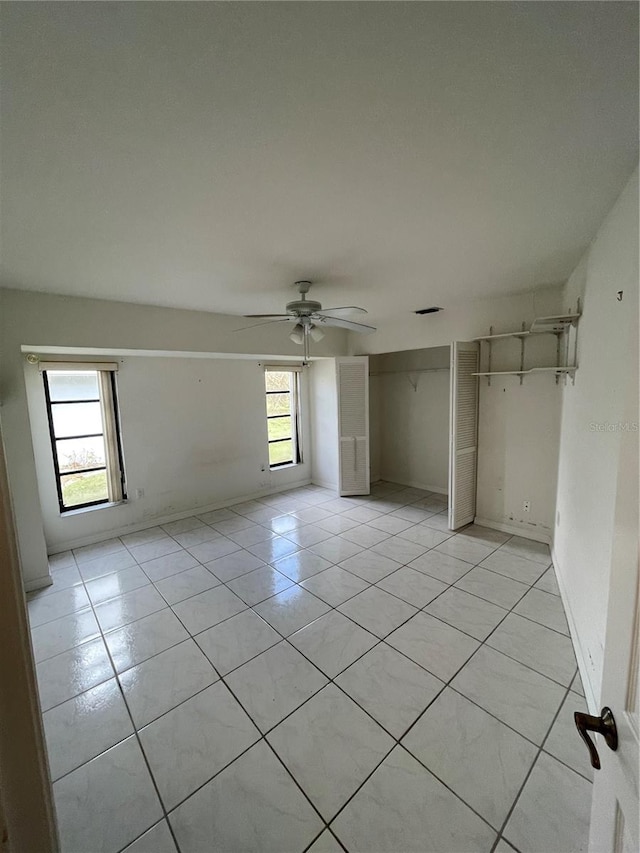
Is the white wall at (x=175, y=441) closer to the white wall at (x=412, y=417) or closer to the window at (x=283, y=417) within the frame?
the window at (x=283, y=417)

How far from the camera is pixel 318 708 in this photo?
5.90ft

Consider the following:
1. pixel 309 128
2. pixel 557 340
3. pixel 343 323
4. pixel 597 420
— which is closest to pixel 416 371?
pixel 557 340

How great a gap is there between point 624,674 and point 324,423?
192 inches

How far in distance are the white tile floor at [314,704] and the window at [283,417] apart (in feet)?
7.95

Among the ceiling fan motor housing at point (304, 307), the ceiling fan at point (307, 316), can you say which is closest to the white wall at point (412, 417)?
the ceiling fan at point (307, 316)

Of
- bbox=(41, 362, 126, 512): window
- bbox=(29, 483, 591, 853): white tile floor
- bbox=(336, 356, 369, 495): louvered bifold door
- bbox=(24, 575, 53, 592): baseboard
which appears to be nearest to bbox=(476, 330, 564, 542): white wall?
bbox=(29, 483, 591, 853): white tile floor

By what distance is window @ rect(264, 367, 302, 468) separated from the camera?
213 inches

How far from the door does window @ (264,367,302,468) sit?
15.9 feet

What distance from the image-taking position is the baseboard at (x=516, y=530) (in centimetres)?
355

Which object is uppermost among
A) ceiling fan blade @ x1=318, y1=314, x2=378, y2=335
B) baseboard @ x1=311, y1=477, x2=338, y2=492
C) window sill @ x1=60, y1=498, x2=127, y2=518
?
ceiling fan blade @ x1=318, y1=314, x2=378, y2=335

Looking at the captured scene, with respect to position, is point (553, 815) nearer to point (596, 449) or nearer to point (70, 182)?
point (596, 449)

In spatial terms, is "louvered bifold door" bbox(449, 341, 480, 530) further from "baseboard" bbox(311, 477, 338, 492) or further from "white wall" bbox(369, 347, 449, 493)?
"baseboard" bbox(311, 477, 338, 492)

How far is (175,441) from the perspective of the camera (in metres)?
4.43

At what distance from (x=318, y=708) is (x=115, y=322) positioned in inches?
137
